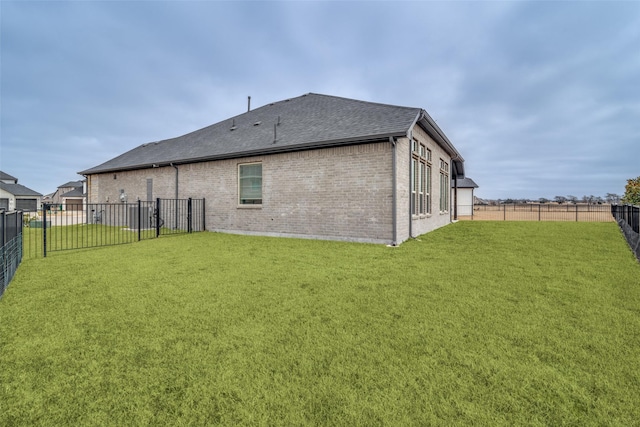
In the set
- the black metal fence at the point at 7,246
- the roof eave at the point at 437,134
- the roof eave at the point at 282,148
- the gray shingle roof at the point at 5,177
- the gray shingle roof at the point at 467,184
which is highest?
the gray shingle roof at the point at 5,177

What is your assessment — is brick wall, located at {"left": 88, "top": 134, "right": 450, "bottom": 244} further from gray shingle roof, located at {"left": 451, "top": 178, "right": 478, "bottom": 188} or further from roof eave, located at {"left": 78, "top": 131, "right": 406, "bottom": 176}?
gray shingle roof, located at {"left": 451, "top": 178, "right": 478, "bottom": 188}

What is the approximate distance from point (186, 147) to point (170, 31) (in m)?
6.63

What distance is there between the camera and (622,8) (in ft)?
43.7

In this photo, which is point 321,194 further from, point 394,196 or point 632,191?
point 632,191

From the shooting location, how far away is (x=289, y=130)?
11680mm

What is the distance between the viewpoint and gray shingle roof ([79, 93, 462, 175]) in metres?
9.19

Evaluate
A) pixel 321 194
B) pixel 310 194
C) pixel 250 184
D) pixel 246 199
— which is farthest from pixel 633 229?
pixel 246 199

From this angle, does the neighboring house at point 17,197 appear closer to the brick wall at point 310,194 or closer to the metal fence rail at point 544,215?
the brick wall at point 310,194

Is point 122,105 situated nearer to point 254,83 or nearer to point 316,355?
point 254,83

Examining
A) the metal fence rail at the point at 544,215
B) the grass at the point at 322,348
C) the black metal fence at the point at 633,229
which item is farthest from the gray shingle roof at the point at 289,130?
the metal fence rail at the point at 544,215

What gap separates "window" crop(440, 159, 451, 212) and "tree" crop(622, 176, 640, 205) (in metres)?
12.1

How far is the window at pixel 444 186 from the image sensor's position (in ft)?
51.3

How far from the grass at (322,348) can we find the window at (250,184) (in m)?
6.24

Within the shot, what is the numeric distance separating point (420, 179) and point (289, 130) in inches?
229
